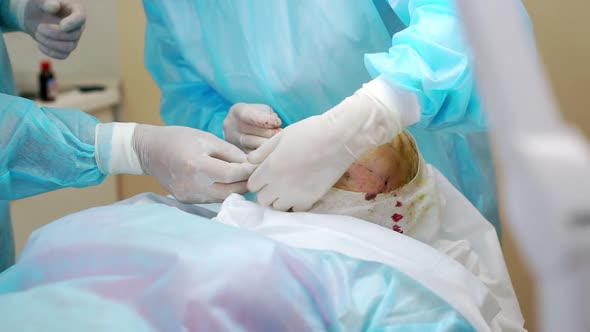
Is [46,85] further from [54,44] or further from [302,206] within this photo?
[302,206]

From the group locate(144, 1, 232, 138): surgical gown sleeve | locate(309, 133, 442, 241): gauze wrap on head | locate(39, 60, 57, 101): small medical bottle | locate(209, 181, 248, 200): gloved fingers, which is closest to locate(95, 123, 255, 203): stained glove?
locate(209, 181, 248, 200): gloved fingers

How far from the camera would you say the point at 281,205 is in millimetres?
963

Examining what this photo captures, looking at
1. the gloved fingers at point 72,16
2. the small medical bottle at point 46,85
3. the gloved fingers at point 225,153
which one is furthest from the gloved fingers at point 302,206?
the small medical bottle at point 46,85

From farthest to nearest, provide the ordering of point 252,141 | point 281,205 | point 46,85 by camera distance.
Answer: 1. point 46,85
2. point 252,141
3. point 281,205

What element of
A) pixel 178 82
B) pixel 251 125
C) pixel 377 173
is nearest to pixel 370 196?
pixel 377 173

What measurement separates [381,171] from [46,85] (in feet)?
4.33

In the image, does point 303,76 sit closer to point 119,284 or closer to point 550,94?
point 119,284

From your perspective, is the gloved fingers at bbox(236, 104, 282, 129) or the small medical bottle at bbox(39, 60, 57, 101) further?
the small medical bottle at bbox(39, 60, 57, 101)

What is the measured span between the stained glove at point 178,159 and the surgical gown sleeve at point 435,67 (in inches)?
10.5

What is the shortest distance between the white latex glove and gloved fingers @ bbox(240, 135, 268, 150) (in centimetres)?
44

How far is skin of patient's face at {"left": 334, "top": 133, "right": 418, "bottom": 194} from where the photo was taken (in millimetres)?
946

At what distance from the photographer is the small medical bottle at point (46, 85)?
1.91 meters

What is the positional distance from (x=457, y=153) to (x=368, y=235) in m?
0.48

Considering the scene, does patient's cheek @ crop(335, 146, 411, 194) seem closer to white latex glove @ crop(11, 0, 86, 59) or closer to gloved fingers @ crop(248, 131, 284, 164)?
gloved fingers @ crop(248, 131, 284, 164)
